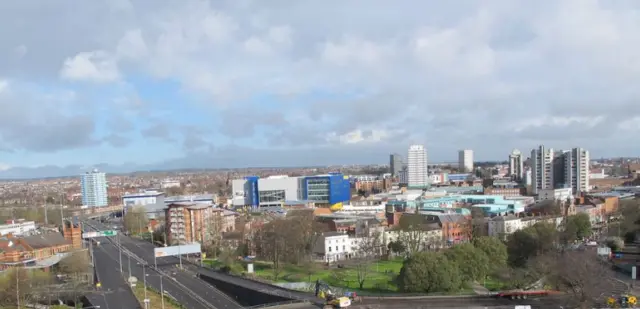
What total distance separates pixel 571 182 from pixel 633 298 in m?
86.3

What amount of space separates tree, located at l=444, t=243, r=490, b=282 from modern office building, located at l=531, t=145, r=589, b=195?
2986 inches

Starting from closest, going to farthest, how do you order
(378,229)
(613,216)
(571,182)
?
(378,229) < (613,216) < (571,182)

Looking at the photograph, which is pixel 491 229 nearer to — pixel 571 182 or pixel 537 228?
pixel 537 228

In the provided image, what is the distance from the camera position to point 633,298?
986 inches

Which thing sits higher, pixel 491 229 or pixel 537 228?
pixel 537 228

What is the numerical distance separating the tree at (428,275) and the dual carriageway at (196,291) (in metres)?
1.66

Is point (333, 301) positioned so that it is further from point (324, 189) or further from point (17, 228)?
point (324, 189)

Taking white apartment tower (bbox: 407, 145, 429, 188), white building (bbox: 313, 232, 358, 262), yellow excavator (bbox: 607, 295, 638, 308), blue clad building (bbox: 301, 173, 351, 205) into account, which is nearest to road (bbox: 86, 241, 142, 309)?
white building (bbox: 313, 232, 358, 262)

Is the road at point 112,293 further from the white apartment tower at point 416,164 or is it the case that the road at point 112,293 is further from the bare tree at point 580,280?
the white apartment tower at point 416,164

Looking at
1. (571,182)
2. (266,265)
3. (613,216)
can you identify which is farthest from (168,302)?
(571,182)

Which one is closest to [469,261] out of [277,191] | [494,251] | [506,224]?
[494,251]

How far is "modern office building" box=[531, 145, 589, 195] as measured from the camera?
102294 mm

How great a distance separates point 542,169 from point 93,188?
344 feet

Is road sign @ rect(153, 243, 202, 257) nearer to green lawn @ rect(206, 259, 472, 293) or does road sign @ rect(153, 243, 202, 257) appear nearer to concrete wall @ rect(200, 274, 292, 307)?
green lawn @ rect(206, 259, 472, 293)
